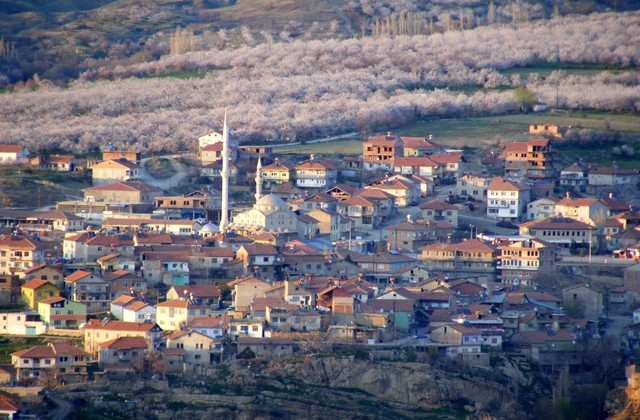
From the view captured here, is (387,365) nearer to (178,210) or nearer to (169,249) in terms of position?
(169,249)

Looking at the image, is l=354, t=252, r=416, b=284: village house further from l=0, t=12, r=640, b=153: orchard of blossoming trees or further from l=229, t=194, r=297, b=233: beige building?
l=0, t=12, r=640, b=153: orchard of blossoming trees

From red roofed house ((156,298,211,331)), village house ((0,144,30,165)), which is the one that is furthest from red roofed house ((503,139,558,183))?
red roofed house ((156,298,211,331))

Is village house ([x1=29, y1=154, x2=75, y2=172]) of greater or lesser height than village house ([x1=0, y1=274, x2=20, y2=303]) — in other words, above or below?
above

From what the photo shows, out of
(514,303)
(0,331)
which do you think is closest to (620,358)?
(514,303)

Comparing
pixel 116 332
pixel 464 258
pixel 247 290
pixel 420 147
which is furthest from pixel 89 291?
pixel 420 147

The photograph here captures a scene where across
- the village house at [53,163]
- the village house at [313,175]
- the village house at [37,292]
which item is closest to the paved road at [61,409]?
the village house at [37,292]

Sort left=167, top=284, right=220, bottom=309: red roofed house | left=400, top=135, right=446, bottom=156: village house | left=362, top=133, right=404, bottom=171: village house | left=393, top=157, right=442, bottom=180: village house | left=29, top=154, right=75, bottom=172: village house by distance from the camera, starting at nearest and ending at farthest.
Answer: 1. left=167, top=284, right=220, bottom=309: red roofed house
2. left=393, top=157, right=442, bottom=180: village house
3. left=29, top=154, right=75, bottom=172: village house
4. left=362, top=133, right=404, bottom=171: village house
5. left=400, top=135, right=446, bottom=156: village house
